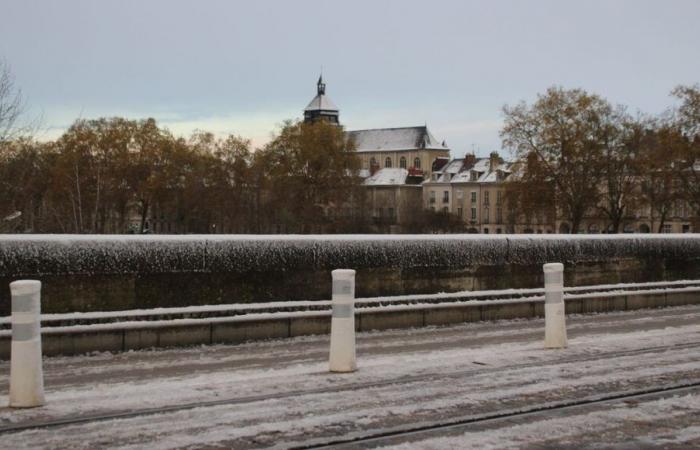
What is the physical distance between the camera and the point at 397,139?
593 ft

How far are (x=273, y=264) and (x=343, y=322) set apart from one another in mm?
5603

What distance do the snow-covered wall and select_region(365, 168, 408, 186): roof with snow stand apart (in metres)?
132

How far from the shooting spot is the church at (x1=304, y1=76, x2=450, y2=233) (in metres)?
150

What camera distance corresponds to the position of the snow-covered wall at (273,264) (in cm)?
1429

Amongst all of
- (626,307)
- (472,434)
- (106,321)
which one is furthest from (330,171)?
(472,434)

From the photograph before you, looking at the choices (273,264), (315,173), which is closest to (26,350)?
(273,264)

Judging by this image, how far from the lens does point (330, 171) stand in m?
96.2

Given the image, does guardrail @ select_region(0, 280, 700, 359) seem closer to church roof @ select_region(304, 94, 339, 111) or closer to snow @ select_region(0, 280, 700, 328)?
snow @ select_region(0, 280, 700, 328)

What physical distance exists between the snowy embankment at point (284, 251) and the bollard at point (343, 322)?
5.00 m

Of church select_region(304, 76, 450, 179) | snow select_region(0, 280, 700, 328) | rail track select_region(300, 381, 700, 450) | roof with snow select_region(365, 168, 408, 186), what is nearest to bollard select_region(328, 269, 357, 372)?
rail track select_region(300, 381, 700, 450)

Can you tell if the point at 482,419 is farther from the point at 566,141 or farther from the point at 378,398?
the point at 566,141

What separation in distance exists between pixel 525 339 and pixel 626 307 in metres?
6.85

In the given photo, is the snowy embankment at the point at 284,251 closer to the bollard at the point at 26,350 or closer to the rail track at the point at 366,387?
the bollard at the point at 26,350

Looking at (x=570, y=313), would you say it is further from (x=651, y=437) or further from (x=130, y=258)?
(x=651, y=437)
